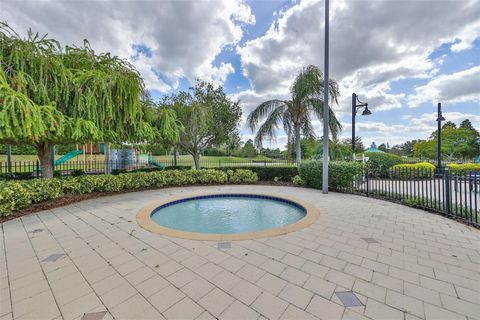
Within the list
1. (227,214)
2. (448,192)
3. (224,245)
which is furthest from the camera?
(227,214)

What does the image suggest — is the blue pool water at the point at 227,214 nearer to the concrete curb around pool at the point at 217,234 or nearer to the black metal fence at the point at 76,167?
the concrete curb around pool at the point at 217,234

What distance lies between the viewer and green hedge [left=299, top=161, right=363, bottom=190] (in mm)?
7656

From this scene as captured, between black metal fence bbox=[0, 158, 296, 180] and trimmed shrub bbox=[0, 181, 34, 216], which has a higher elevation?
black metal fence bbox=[0, 158, 296, 180]

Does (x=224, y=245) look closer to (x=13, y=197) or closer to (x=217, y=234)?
(x=217, y=234)

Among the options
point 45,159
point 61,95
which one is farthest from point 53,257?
point 45,159

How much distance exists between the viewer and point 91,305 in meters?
1.94

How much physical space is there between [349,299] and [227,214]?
13.8 feet

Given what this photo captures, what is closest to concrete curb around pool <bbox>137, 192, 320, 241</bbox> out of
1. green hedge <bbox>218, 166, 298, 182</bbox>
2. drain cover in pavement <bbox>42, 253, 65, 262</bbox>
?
drain cover in pavement <bbox>42, 253, 65, 262</bbox>

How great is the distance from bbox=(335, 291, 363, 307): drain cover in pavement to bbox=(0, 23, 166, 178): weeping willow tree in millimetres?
6332

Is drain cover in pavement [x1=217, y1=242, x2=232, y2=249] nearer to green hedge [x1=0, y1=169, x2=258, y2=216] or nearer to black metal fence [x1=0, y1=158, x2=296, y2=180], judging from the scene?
green hedge [x1=0, y1=169, x2=258, y2=216]

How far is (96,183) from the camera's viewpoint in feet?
22.9

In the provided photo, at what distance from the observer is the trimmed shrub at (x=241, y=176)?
408 inches

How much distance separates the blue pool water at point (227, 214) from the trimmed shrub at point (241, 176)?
2.62 meters

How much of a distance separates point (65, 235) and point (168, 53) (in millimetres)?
9171
